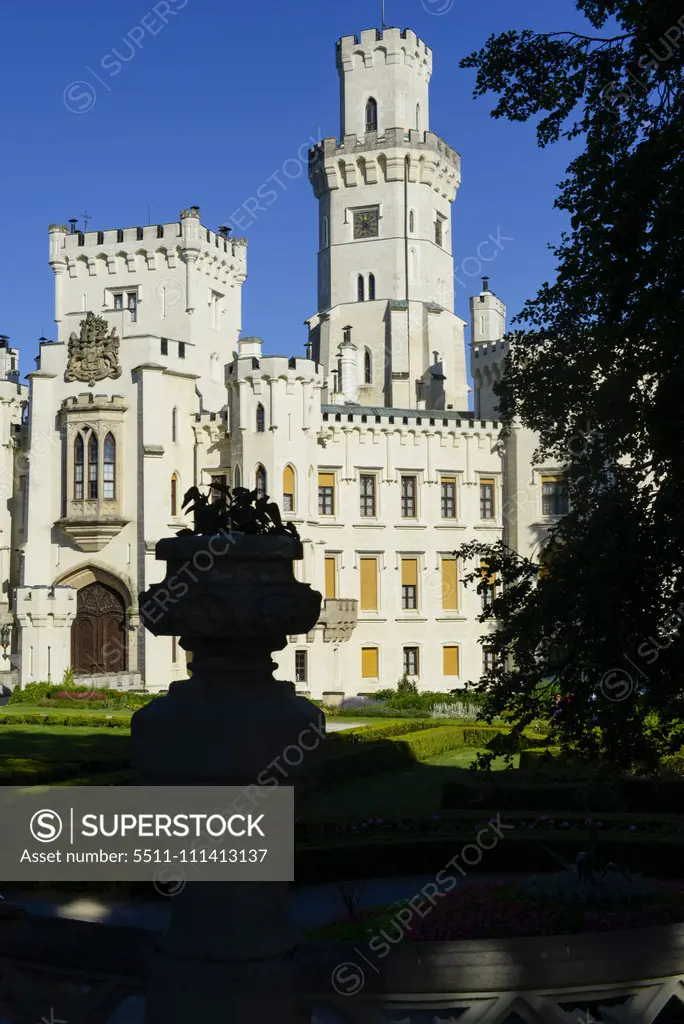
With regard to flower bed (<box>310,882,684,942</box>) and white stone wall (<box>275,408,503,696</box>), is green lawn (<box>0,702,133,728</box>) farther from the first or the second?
flower bed (<box>310,882,684,942</box>)

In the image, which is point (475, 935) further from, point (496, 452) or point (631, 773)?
point (496, 452)

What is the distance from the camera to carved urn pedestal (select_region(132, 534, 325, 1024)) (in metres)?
4.84

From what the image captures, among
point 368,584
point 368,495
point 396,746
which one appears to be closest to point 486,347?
point 368,495

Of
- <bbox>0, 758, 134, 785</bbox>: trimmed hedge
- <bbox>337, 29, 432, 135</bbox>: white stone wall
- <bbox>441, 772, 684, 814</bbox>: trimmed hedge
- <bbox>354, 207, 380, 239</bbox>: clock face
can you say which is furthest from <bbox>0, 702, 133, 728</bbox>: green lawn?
<bbox>337, 29, 432, 135</bbox>: white stone wall

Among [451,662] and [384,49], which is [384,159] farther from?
[451,662]

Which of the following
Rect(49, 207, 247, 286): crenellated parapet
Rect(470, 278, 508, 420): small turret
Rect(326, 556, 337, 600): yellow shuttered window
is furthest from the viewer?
Rect(470, 278, 508, 420): small turret

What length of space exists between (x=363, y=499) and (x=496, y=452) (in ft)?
18.8

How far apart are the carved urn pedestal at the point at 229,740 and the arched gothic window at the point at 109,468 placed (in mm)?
37331

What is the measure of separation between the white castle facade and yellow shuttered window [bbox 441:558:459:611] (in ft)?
0.18

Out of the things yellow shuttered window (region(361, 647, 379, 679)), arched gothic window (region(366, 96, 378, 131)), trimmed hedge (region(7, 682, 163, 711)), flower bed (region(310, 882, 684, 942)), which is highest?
arched gothic window (region(366, 96, 378, 131))

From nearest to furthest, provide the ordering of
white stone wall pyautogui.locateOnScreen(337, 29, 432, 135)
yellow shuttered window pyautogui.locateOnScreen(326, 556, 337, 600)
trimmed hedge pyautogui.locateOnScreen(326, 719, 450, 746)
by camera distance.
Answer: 1. trimmed hedge pyautogui.locateOnScreen(326, 719, 450, 746)
2. yellow shuttered window pyautogui.locateOnScreen(326, 556, 337, 600)
3. white stone wall pyautogui.locateOnScreen(337, 29, 432, 135)

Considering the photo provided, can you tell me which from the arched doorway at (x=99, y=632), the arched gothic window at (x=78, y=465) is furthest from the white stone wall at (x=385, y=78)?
the arched doorway at (x=99, y=632)

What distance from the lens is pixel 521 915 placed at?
6.86m

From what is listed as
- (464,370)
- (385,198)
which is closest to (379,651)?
(464,370)
